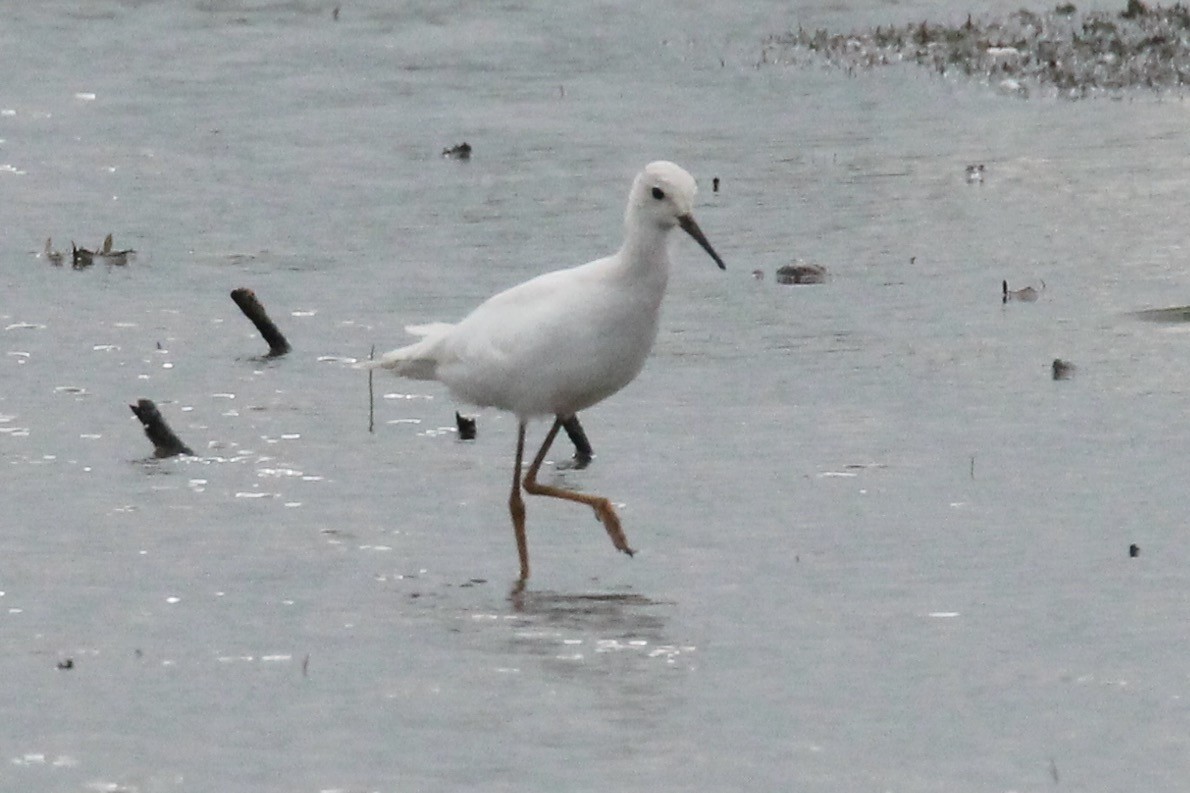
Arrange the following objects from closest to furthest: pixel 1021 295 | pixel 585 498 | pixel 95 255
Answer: pixel 585 498 < pixel 1021 295 < pixel 95 255

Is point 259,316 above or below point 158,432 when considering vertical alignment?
above

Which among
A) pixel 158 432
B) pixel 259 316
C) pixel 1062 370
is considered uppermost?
pixel 259 316

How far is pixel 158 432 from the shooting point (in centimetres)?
1120

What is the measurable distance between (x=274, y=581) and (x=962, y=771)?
10.2 feet

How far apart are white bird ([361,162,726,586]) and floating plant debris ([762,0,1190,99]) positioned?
43.0 ft

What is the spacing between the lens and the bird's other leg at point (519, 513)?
9.68 meters

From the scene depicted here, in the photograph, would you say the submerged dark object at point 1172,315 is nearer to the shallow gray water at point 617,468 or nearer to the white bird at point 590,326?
the shallow gray water at point 617,468

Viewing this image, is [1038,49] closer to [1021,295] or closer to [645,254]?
[1021,295]

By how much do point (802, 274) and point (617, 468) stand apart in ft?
14.6

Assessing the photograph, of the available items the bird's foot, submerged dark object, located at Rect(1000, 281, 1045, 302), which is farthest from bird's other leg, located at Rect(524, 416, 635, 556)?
submerged dark object, located at Rect(1000, 281, 1045, 302)

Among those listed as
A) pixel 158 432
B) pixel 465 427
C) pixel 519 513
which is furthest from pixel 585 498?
pixel 158 432

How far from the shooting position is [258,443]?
11.7m

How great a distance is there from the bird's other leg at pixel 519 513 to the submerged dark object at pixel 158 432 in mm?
1736

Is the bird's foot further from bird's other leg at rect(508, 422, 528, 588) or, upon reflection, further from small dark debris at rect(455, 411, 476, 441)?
small dark debris at rect(455, 411, 476, 441)
